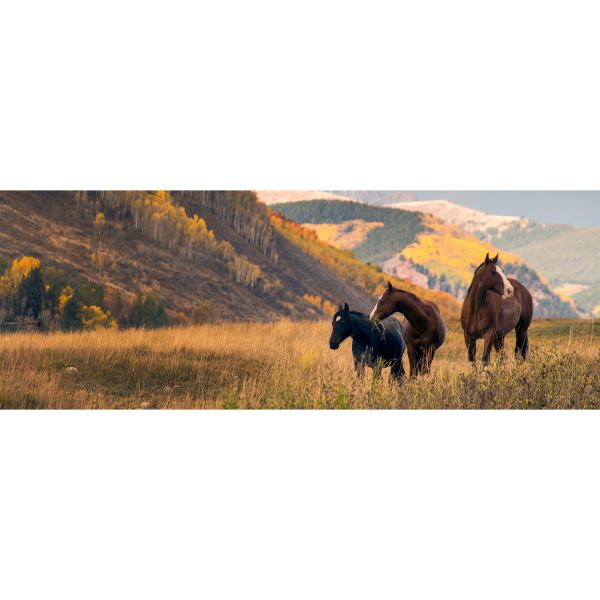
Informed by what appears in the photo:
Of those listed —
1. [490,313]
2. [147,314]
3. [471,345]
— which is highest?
[490,313]

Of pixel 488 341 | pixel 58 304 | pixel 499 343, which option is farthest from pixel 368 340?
pixel 58 304

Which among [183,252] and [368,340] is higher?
[183,252]

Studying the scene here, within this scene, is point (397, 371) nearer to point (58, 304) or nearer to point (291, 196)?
point (291, 196)

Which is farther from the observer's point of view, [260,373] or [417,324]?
[417,324]

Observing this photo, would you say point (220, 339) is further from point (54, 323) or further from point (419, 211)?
point (419, 211)

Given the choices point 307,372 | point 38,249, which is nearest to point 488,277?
point 307,372

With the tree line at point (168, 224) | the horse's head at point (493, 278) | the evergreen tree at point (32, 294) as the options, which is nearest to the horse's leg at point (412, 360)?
the horse's head at point (493, 278)

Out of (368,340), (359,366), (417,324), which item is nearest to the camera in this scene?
(359,366)
